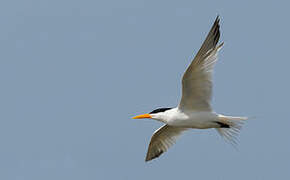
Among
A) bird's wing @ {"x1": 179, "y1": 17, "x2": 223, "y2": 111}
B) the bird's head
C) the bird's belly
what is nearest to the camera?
bird's wing @ {"x1": 179, "y1": 17, "x2": 223, "y2": 111}

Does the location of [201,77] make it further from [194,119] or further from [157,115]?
[157,115]

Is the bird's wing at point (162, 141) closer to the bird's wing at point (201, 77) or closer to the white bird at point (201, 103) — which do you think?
the white bird at point (201, 103)

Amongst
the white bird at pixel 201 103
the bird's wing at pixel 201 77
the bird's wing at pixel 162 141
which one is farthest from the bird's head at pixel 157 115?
the bird's wing at pixel 162 141

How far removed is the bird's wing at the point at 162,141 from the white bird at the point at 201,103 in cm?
105

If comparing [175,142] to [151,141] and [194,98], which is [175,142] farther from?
[194,98]

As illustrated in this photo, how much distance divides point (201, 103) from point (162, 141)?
2.14 metres

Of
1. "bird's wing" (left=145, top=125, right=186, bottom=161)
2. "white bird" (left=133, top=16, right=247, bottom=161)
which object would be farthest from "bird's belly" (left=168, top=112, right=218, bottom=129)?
"bird's wing" (left=145, top=125, right=186, bottom=161)

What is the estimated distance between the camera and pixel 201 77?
9.38 metres

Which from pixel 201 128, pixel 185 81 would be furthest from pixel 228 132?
pixel 185 81

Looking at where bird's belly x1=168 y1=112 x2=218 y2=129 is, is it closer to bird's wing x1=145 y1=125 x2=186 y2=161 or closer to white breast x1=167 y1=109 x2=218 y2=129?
white breast x1=167 y1=109 x2=218 y2=129

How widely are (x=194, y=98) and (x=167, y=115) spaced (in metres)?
0.66

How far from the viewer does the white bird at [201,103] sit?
919 cm

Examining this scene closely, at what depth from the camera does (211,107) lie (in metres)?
9.90

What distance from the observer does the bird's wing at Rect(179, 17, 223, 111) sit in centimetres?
916
